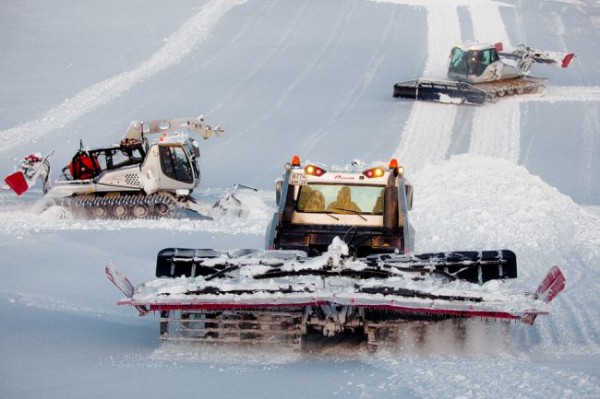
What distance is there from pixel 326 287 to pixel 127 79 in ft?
76.2

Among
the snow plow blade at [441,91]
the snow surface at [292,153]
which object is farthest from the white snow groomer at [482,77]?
the snow surface at [292,153]

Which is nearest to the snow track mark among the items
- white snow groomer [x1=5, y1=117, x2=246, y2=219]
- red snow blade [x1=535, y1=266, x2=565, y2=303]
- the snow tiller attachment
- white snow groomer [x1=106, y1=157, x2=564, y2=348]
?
white snow groomer [x1=5, y1=117, x2=246, y2=219]

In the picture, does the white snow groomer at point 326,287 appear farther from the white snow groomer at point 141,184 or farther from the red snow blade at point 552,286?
the white snow groomer at point 141,184

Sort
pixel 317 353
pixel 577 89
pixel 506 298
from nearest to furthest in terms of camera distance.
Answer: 1. pixel 506 298
2. pixel 317 353
3. pixel 577 89

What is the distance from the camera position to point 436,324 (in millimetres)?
9711

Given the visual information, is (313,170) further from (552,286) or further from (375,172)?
(552,286)

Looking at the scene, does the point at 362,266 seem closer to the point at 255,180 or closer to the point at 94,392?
the point at 94,392

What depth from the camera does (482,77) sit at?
3006 centimetres

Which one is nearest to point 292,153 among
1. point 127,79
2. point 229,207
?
point 229,207

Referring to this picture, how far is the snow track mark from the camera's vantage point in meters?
26.2

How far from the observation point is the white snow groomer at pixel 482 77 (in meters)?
28.5

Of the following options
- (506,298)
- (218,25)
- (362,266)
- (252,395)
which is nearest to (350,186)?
(362,266)

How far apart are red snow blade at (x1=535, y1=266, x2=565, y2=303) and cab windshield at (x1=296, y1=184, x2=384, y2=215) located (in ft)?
8.11

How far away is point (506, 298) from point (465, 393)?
1343 mm
